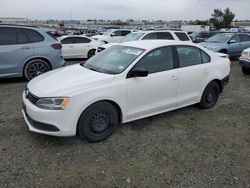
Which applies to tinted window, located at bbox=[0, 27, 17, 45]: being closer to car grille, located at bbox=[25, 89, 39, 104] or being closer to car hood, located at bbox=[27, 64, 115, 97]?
car hood, located at bbox=[27, 64, 115, 97]

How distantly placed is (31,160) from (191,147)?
2.31 metres

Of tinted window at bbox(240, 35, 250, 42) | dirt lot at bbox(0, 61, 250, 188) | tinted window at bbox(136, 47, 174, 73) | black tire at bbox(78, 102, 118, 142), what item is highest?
tinted window at bbox(240, 35, 250, 42)

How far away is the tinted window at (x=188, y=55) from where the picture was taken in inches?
192

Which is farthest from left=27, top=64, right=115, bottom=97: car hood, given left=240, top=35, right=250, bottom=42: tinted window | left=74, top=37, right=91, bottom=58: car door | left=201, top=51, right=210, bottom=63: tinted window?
left=240, top=35, right=250, bottom=42: tinted window

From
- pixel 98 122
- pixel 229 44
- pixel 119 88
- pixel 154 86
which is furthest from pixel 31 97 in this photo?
pixel 229 44

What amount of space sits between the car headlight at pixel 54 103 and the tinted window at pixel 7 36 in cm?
444

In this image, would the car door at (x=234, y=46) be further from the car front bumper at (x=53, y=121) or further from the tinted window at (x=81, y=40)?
the car front bumper at (x=53, y=121)

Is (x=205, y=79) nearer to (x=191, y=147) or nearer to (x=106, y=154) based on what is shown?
(x=191, y=147)

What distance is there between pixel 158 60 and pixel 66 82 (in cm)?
169

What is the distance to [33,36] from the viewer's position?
7582 millimetres

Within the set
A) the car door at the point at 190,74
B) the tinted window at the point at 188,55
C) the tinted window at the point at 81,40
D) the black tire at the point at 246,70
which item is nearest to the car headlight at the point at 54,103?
the car door at the point at 190,74

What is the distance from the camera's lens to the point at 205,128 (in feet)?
15.1

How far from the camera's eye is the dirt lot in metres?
3.09

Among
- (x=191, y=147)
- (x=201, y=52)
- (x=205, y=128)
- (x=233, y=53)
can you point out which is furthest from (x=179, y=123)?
(x=233, y=53)
